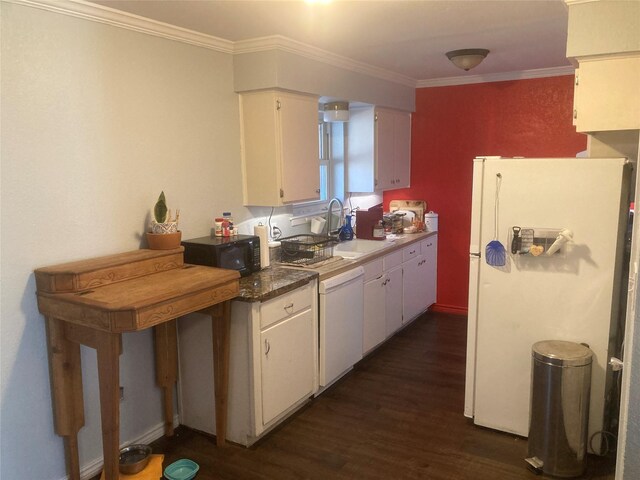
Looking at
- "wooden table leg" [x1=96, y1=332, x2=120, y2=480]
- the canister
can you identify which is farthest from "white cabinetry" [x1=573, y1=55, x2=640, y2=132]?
the canister

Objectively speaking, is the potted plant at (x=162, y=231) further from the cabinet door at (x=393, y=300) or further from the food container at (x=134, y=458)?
the cabinet door at (x=393, y=300)

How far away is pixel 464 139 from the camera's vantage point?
16.5 feet

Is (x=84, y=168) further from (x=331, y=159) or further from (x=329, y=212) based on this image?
(x=331, y=159)

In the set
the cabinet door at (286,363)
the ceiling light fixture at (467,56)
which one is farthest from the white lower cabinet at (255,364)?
the ceiling light fixture at (467,56)

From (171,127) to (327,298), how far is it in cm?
142

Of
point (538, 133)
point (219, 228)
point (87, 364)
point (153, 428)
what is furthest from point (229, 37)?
point (538, 133)

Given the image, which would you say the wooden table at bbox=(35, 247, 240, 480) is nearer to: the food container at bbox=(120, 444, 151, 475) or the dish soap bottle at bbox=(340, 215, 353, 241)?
the food container at bbox=(120, 444, 151, 475)

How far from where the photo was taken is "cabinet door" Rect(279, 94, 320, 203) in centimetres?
354

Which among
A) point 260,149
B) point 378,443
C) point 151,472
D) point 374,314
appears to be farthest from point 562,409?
point 260,149

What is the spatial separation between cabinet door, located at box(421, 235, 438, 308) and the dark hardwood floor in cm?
138

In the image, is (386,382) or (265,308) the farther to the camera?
(386,382)

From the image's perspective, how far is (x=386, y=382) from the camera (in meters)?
3.73

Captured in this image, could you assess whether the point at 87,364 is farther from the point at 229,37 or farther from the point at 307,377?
the point at 229,37

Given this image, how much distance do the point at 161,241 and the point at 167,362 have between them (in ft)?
2.35
